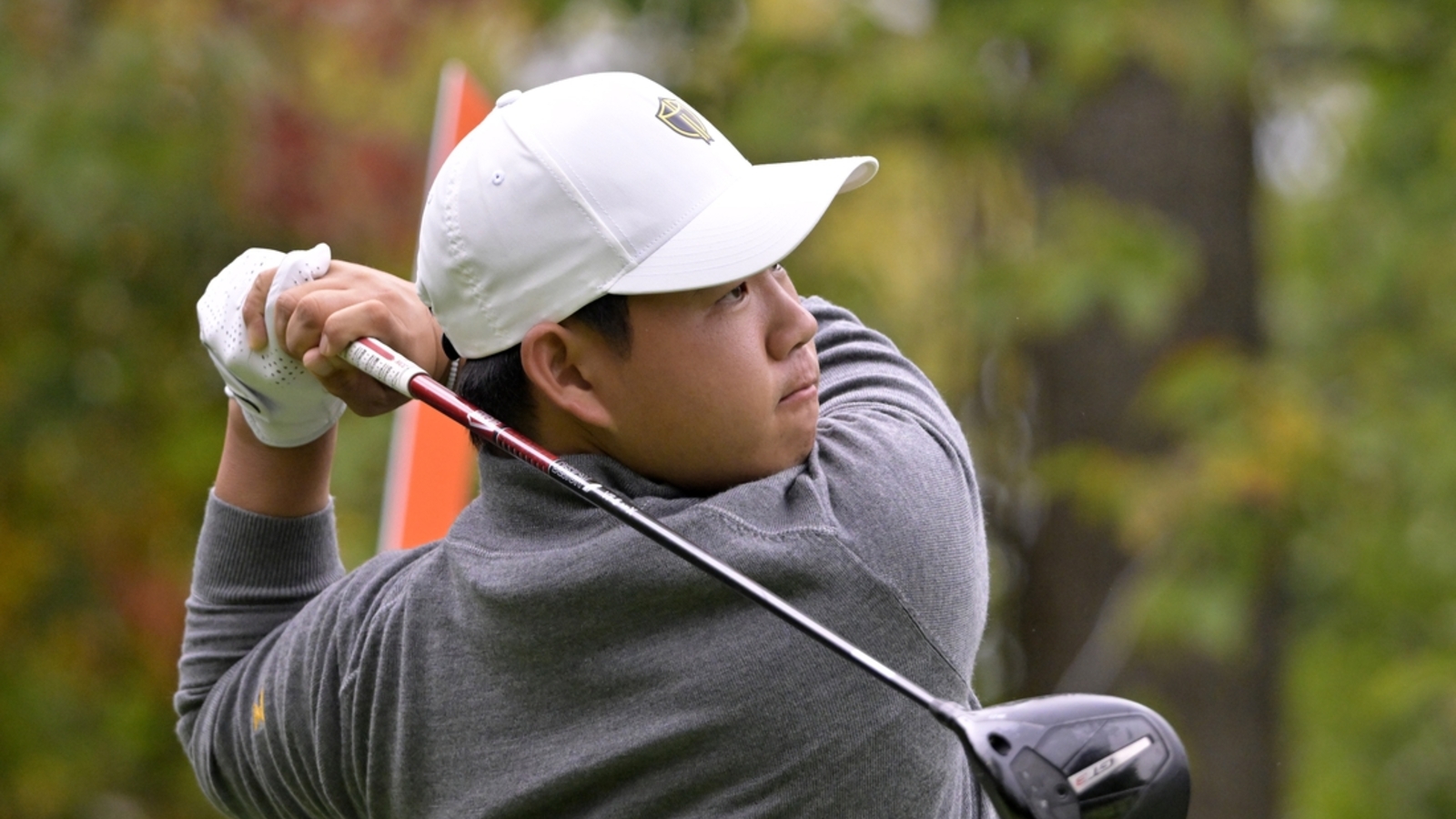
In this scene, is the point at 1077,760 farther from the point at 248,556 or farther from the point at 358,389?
the point at 248,556

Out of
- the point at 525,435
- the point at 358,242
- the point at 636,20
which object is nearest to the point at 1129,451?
the point at 636,20

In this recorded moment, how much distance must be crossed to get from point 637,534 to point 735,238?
33 centimetres

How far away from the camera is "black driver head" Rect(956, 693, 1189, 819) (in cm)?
164

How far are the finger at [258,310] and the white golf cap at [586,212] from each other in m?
0.27

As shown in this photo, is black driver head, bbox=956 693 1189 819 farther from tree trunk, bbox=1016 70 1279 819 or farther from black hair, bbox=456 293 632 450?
tree trunk, bbox=1016 70 1279 819

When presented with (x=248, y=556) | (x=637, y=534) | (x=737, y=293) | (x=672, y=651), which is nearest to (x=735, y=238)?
(x=737, y=293)

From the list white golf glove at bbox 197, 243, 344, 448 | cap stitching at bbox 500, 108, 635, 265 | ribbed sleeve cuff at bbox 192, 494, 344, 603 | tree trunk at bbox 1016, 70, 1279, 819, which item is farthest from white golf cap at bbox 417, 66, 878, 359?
tree trunk at bbox 1016, 70, 1279, 819

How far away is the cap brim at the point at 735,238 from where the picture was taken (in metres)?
1.89

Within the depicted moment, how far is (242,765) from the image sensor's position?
7.31 feet

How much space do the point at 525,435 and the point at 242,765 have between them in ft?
1.88

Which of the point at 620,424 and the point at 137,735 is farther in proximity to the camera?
the point at 137,735

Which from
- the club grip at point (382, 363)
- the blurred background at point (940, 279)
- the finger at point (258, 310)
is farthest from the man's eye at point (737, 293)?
the blurred background at point (940, 279)

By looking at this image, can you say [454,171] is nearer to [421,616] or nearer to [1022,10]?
[421,616]

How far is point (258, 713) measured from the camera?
7.11 feet
